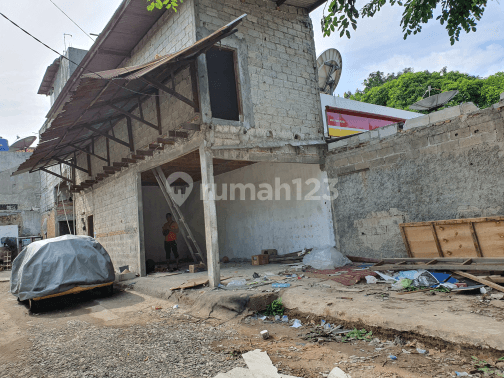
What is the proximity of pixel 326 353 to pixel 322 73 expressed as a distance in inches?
423

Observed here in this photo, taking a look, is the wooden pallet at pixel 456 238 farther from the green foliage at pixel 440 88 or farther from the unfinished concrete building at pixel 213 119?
the green foliage at pixel 440 88

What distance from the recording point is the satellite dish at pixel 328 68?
499 inches

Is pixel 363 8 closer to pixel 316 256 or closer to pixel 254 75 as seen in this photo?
pixel 254 75

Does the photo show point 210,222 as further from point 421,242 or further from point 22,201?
point 22,201

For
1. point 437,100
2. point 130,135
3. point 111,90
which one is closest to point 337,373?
point 111,90

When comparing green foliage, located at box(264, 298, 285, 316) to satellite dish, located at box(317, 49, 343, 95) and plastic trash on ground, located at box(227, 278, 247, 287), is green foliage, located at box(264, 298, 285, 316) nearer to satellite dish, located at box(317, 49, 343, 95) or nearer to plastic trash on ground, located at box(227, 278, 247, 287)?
plastic trash on ground, located at box(227, 278, 247, 287)

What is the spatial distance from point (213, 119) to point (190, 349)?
4745 mm

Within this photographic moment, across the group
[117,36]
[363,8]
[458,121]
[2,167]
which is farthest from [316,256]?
[2,167]

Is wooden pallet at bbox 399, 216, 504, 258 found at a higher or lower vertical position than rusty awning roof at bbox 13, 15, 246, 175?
lower

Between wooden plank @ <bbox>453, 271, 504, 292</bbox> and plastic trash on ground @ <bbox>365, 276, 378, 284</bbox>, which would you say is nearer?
wooden plank @ <bbox>453, 271, 504, 292</bbox>

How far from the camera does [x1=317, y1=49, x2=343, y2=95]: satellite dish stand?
499 inches

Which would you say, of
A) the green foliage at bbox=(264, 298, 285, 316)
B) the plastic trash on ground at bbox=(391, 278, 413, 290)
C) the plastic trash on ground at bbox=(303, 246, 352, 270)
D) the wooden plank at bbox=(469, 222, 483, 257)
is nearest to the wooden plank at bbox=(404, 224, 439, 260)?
the wooden plank at bbox=(469, 222, 483, 257)

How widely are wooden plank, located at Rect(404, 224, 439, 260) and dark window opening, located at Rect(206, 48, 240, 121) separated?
14.4 feet

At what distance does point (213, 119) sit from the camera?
7559mm
